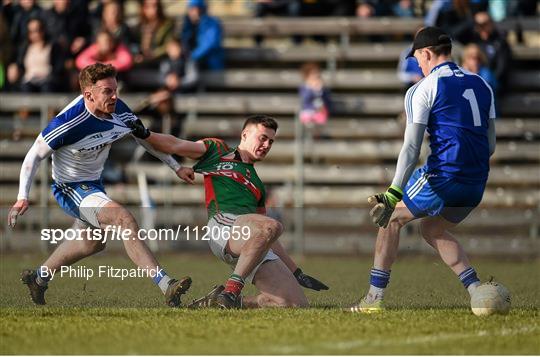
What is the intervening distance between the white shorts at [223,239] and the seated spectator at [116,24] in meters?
9.93

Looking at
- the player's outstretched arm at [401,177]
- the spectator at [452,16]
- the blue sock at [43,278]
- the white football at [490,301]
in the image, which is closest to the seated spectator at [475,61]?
the spectator at [452,16]

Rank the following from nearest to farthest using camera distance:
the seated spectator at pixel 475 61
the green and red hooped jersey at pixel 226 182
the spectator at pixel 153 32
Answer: the green and red hooped jersey at pixel 226 182 < the seated spectator at pixel 475 61 < the spectator at pixel 153 32

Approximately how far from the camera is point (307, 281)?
10.2m

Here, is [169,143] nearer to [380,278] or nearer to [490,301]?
[380,278]

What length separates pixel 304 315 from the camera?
350 inches

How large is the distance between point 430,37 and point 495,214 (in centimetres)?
724

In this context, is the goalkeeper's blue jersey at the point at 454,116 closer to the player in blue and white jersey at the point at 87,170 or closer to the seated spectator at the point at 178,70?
the player in blue and white jersey at the point at 87,170

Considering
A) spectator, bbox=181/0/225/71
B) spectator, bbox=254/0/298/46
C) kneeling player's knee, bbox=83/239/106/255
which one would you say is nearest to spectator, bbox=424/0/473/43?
spectator, bbox=254/0/298/46

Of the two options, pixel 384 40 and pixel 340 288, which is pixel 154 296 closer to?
pixel 340 288

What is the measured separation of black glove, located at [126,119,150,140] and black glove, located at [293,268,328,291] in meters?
1.61

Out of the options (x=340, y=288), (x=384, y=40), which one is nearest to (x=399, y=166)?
(x=340, y=288)

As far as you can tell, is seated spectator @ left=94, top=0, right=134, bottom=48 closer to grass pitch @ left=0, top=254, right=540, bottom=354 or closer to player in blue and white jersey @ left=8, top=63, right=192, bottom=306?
grass pitch @ left=0, top=254, right=540, bottom=354

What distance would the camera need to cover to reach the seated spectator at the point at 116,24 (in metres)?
19.3

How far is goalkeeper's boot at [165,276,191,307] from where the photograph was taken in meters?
9.38
